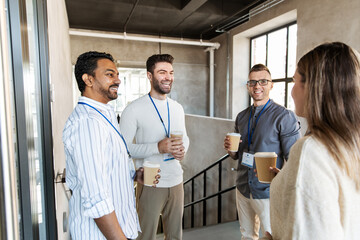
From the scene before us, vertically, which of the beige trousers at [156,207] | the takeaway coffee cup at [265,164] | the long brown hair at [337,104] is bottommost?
the beige trousers at [156,207]

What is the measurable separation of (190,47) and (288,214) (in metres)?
8.91

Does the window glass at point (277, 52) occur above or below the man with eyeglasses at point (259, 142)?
above

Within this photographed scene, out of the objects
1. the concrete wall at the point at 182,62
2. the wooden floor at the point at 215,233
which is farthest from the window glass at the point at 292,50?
the wooden floor at the point at 215,233

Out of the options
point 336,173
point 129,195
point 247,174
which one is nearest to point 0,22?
point 129,195

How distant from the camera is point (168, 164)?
6.28ft

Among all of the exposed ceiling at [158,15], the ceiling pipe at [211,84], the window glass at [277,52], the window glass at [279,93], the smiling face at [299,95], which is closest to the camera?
the smiling face at [299,95]

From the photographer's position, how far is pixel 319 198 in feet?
2.39

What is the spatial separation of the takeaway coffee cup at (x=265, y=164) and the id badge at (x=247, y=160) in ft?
1.63

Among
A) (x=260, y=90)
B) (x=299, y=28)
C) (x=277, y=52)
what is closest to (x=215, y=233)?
(x=260, y=90)

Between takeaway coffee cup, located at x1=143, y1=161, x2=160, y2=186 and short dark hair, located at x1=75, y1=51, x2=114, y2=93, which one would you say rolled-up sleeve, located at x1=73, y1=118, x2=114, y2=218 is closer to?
short dark hair, located at x1=75, y1=51, x2=114, y2=93

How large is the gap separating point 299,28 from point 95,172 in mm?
5258

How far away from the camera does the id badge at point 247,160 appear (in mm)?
1916

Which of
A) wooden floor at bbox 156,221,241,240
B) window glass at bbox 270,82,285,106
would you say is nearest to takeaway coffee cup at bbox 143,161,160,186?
wooden floor at bbox 156,221,241,240

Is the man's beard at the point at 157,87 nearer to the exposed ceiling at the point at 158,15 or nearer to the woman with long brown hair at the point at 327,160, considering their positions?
the woman with long brown hair at the point at 327,160
